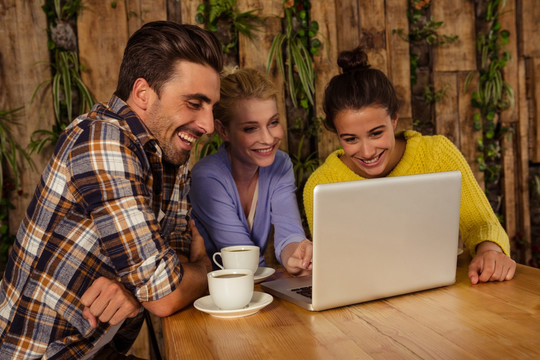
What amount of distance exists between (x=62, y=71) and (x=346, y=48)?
5.19ft

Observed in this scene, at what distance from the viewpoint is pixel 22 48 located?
243 centimetres

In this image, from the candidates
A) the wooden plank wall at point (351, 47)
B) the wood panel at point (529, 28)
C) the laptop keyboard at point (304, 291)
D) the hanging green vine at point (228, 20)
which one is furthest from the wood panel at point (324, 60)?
the laptop keyboard at point (304, 291)

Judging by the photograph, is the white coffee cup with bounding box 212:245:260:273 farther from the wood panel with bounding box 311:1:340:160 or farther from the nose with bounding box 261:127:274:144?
the wood panel with bounding box 311:1:340:160

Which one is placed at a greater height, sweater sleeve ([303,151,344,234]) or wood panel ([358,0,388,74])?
wood panel ([358,0,388,74])

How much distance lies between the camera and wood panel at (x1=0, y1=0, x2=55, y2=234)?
7.89 ft

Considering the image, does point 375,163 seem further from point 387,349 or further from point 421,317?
point 387,349

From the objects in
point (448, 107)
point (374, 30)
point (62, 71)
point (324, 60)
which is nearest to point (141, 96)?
point (62, 71)

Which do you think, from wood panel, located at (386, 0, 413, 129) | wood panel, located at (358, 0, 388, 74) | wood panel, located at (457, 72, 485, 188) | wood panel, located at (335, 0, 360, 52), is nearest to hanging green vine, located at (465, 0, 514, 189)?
wood panel, located at (457, 72, 485, 188)

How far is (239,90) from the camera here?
78.0 inches

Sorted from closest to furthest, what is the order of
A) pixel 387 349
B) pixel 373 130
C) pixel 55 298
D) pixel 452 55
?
pixel 387 349 < pixel 55 298 < pixel 373 130 < pixel 452 55

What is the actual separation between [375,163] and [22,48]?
5.86ft

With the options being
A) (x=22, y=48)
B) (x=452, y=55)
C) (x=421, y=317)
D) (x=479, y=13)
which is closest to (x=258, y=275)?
(x=421, y=317)

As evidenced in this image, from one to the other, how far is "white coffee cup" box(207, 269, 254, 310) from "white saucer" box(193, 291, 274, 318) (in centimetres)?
2

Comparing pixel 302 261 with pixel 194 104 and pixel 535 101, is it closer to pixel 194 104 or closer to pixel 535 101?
pixel 194 104
